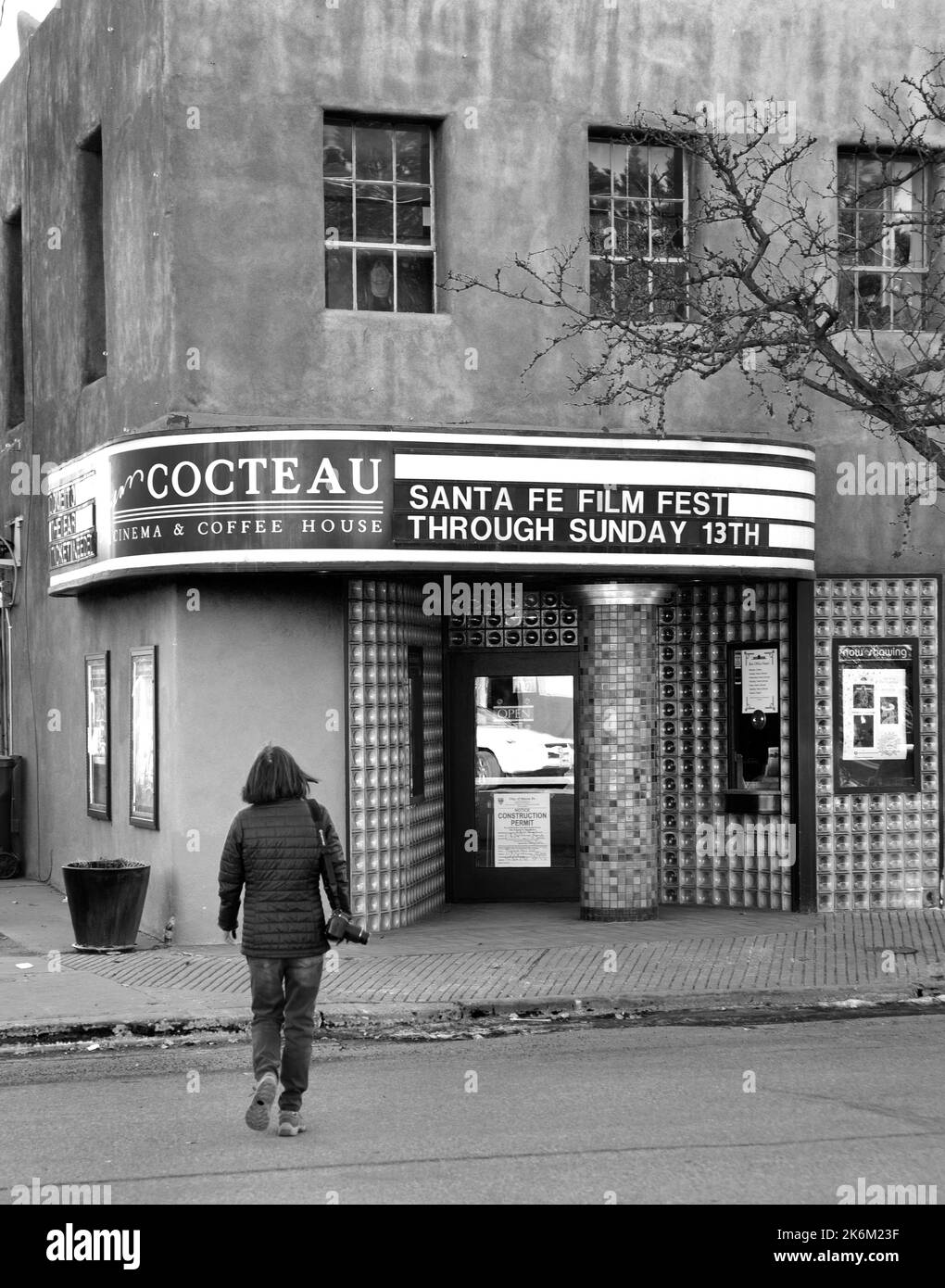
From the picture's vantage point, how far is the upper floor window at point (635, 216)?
611 inches

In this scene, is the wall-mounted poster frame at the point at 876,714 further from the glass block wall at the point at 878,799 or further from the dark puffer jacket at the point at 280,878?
the dark puffer jacket at the point at 280,878

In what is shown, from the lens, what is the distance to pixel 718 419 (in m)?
15.8

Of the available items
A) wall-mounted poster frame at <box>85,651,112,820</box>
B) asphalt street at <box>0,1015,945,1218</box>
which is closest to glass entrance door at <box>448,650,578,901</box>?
wall-mounted poster frame at <box>85,651,112,820</box>

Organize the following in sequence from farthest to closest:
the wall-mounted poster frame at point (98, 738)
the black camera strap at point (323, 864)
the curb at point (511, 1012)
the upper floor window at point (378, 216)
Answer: the wall-mounted poster frame at point (98, 738) → the upper floor window at point (378, 216) → the curb at point (511, 1012) → the black camera strap at point (323, 864)

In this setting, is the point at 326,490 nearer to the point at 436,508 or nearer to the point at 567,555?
the point at 436,508

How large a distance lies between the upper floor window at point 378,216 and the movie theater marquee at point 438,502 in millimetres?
1731

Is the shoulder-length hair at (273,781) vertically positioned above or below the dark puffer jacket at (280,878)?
above

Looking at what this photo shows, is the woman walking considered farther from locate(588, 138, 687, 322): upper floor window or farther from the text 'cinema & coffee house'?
locate(588, 138, 687, 322): upper floor window

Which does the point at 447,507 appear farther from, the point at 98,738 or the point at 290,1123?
the point at 290,1123

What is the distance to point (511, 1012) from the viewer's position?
11828 millimetres

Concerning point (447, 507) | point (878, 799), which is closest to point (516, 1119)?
point (447, 507)

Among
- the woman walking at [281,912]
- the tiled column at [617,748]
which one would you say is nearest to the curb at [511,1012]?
the woman walking at [281,912]

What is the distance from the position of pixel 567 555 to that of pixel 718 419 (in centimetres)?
227

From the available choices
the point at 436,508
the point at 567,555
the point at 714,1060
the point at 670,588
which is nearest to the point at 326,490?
the point at 436,508
